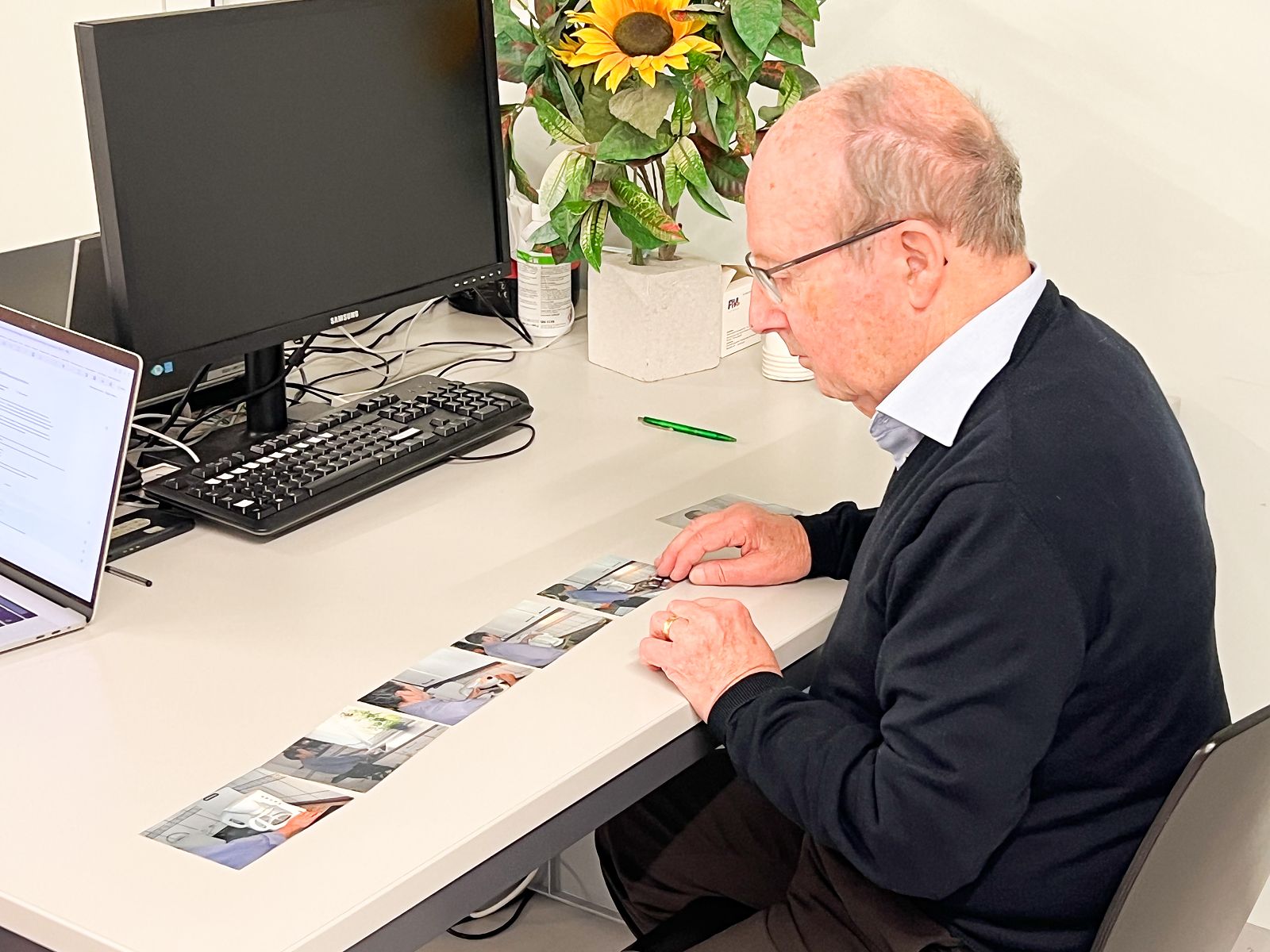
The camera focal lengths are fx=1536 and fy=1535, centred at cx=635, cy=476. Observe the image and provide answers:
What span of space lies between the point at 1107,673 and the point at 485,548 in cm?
64

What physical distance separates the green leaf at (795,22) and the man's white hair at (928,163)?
712 millimetres

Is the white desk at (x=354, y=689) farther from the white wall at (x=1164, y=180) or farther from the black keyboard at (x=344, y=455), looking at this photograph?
the white wall at (x=1164, y=180)

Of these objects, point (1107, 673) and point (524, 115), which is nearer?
point (1107, 673)

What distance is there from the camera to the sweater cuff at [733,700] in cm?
127

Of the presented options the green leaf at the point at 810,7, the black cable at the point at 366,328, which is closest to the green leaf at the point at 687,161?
the green leaf at the point at 810,7

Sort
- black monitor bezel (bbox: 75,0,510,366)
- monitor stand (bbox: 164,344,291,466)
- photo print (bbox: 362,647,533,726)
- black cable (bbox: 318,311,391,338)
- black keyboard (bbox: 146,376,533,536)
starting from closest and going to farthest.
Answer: photo print (bbox: 362,647,533,726) < black monitor bezel (bbox: 75,0,510,366) < black keyboard (bbox: 146,376,533,536) < monitor stand (bbox: 164,344,291,466) < black cable (bbox: 318,311,391,338)

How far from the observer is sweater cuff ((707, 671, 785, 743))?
1.27 metres

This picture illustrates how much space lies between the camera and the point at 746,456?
1.81 m

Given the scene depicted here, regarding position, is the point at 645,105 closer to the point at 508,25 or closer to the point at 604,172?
the point at 604,172

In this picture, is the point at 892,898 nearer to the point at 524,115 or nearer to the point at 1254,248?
the point at 1254,248

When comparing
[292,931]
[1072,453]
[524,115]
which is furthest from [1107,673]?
[524,115]

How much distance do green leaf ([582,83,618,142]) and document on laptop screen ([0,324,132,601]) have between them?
0.78 meters

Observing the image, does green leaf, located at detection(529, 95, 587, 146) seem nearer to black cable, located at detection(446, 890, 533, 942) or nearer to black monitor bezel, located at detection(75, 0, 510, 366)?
black monitor bezel, located at detection(75, 0, 510, 366)

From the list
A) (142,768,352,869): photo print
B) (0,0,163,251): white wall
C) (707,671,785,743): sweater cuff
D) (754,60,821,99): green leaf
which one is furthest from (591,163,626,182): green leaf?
(0,0,163,251): white wall
